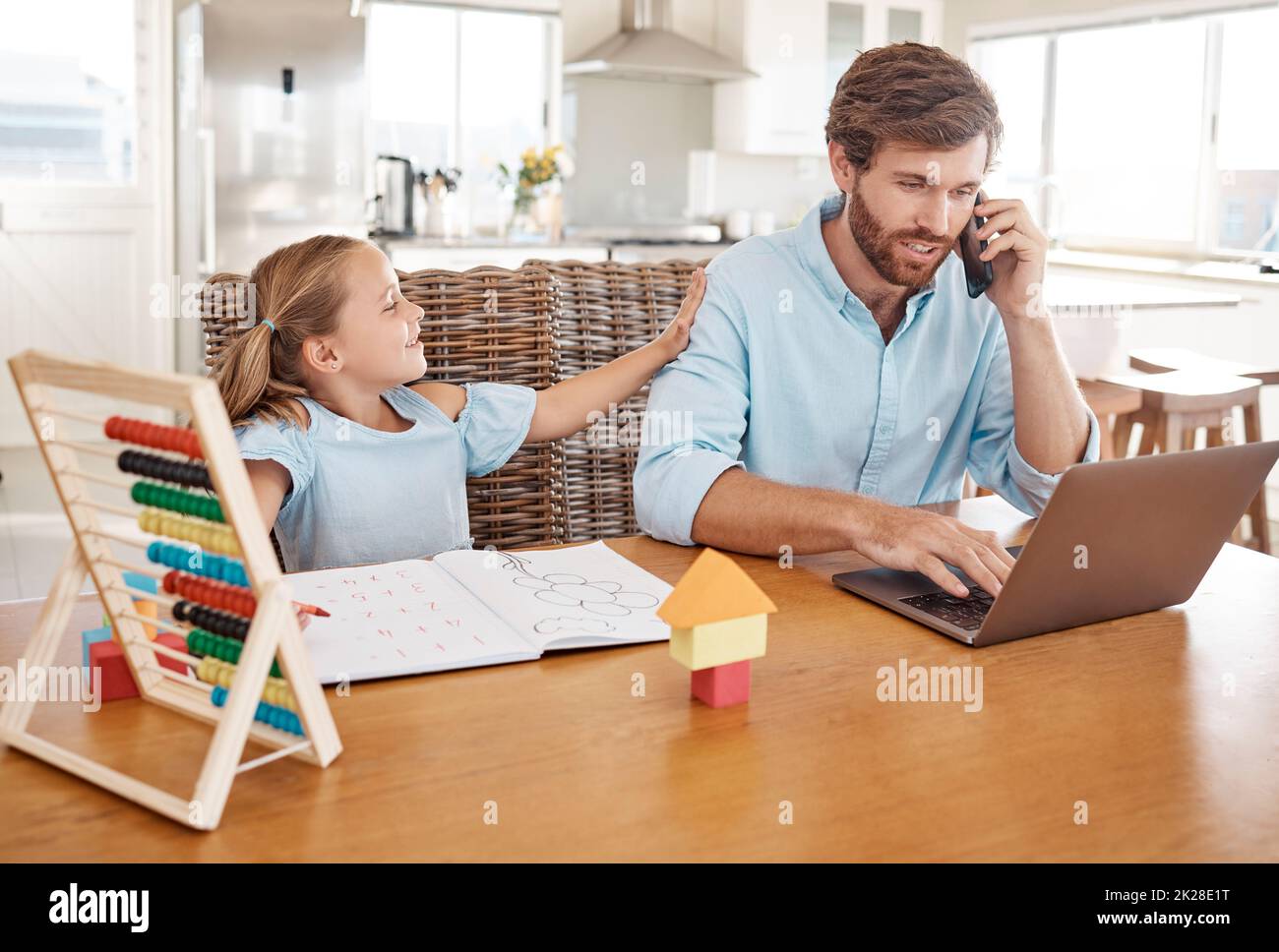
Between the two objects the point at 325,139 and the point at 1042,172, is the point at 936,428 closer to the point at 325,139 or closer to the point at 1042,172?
the point at 325,139

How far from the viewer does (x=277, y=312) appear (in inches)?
64.6

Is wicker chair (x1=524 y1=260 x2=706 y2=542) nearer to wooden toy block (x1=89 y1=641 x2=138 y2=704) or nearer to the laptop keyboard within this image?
the laptop keyboard

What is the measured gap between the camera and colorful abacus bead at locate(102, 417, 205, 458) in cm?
82

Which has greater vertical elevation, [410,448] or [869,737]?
[410,448]

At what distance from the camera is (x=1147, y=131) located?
234 inches

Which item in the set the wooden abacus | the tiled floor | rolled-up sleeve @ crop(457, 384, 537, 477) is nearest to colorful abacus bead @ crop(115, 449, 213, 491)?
the wooden abacus

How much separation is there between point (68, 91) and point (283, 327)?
485 cm

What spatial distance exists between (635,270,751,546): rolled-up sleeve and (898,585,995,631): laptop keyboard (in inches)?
12.7

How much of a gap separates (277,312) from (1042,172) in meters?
5.80

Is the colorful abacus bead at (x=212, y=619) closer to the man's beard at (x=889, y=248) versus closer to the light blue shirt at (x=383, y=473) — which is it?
the light blue shirt at (x=383, y=473)

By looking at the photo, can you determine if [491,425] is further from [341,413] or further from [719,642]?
[719,642]

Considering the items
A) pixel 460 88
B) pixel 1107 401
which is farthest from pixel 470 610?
pixel 460 88

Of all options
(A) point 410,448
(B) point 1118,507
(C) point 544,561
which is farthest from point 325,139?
(B) point 1118,507
